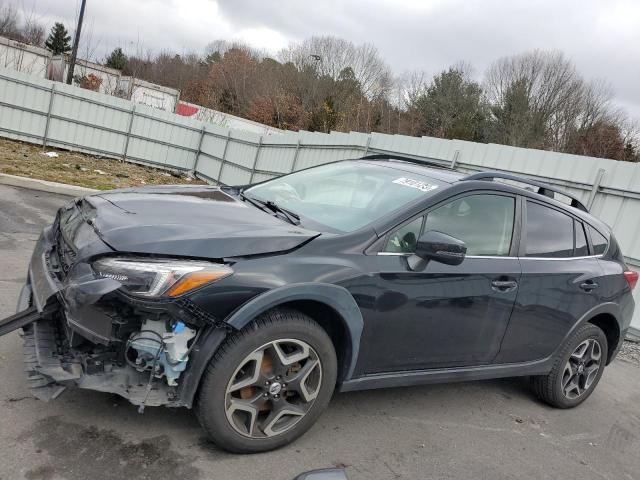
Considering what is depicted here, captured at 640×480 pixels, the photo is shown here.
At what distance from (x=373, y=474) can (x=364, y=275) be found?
109 cm

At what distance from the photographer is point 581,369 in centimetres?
439

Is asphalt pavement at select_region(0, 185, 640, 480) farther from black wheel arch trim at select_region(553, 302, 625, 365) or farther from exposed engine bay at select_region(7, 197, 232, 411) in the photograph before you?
black wheel arch trim at select_region(553, 302, 625, 365)

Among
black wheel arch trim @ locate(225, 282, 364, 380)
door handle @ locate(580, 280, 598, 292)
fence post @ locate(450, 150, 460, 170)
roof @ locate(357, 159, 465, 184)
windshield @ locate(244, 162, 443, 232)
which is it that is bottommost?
black wheel arch trim @ locate(225, 282, 364, 380)

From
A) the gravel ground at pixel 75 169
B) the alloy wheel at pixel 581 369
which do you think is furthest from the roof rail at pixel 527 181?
the gravel ground at pixel 75 169

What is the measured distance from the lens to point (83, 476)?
96.2 inches

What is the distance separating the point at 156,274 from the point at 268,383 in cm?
83

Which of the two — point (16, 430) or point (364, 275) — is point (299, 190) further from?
point (16, 430)

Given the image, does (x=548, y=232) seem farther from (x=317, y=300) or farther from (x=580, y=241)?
(x=317, y=300)

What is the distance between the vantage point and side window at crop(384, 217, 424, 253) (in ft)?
10.2

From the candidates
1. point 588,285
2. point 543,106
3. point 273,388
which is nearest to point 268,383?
point 273,388

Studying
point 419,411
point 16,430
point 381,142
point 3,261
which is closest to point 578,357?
point 419,411

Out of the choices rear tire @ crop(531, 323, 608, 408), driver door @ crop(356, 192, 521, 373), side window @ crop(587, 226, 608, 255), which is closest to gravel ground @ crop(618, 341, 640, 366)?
rear tire @ crop(531, 323, 608, 408)

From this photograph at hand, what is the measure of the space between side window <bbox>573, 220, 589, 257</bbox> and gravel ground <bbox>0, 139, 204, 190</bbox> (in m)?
10.1

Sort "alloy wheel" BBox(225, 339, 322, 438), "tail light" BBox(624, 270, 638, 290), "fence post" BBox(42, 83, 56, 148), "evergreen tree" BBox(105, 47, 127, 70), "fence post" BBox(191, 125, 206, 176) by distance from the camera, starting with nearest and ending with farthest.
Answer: "alloy wheel" BBox(225, 339, 322, 438) → "tail light" BBox(624, 270, 638, 290) → "fence post" BBox(42, 83, 56, 148) → "fence post" BBox(191, 125, 206, 176) → "evergreen tree" BBox(105, 47, 127, 70)
